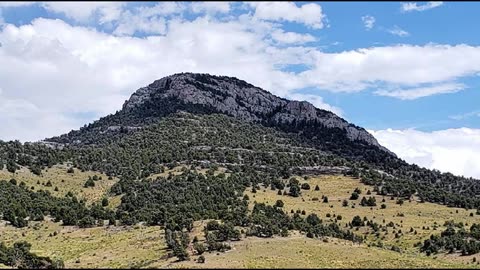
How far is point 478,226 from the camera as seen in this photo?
118188 millimetres

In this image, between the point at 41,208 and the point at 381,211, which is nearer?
the point at 41,208

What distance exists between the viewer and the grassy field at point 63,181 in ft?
475

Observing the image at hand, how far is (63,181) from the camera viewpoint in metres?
154

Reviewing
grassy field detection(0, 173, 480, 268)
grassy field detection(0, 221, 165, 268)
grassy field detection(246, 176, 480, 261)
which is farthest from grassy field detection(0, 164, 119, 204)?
grassy field detection(246, 176, 480, 261)

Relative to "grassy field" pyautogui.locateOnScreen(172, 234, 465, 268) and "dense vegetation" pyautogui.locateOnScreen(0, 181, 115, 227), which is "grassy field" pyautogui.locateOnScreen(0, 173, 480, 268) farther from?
"dense vegetation" pyautogui.locateOnScreen(0, 181, 115, 227)

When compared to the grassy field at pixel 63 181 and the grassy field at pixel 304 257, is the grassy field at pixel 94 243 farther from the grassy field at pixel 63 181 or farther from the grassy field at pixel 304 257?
the grassy field at pixel 63 181

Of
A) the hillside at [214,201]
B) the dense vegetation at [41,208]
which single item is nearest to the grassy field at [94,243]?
the hillside at [214,201]

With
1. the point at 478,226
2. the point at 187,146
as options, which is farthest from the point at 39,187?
the point at 478,226

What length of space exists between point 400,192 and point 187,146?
7066 centimetres

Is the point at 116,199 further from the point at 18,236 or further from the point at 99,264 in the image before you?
the point at 99,264

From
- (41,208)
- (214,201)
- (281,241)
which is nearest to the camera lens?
(281,241)

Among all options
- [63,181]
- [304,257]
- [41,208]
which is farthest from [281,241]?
[63,181]

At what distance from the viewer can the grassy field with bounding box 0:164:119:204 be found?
475 ft

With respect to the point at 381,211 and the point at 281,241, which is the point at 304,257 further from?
the point at 381,211
